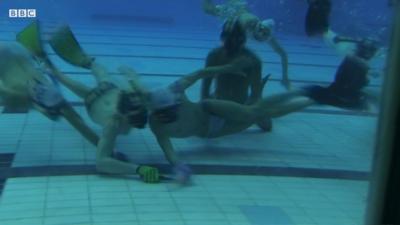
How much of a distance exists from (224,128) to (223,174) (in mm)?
437

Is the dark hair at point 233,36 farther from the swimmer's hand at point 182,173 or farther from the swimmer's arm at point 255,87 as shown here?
the swimmer's hand at point 182,173

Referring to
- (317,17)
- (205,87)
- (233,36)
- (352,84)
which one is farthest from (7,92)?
(352,84)

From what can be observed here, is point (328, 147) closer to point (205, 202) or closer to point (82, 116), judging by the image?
point (205, 202)

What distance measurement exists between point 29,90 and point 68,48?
304mm

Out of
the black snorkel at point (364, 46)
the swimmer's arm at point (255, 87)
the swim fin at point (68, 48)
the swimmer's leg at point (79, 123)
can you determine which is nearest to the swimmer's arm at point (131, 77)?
the swim fin at point (68, 48)

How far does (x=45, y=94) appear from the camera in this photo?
270 centimetres

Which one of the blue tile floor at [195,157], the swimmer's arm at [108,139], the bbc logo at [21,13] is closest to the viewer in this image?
the blue tile floor at [195,157]

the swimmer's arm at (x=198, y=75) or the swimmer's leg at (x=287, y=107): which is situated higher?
the swimmer's arm at (x=198, y=75)

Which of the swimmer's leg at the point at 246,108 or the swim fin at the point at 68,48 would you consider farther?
the swimmer's leg at the point at 246,108

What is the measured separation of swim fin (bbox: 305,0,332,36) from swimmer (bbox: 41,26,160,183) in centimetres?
106

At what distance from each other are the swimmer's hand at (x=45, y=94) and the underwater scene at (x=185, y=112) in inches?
0.4

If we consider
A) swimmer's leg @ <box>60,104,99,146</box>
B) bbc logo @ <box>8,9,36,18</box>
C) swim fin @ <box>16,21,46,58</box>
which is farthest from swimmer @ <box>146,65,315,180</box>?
bbc logo @ <box>8,9,36,18</box>

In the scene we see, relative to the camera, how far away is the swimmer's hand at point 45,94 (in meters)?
2.68

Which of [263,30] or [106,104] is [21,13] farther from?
[263,30]
